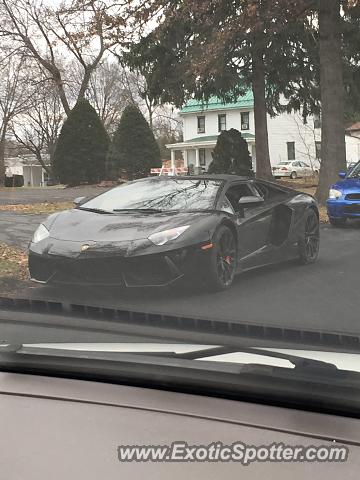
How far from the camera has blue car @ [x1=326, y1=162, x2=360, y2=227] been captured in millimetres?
11922

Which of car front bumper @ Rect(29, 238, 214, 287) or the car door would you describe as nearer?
car front bumper @ Rect(29, 238, 214, 287)

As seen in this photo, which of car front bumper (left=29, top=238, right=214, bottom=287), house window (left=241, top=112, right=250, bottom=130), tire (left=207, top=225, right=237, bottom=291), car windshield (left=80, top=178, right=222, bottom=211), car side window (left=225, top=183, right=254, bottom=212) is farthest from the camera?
house window (left=241, top=112, right=250, bottom=130)

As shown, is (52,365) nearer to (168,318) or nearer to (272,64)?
(168,318)

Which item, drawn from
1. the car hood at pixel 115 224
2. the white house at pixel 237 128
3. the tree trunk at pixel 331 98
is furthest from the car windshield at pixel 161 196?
the white house at pixel 237 128

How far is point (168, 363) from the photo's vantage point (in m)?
2.37

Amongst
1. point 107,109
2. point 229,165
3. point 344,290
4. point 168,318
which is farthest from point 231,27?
point 107,109

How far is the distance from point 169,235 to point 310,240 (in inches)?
119

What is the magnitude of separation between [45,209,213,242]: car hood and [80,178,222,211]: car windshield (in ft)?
0.92

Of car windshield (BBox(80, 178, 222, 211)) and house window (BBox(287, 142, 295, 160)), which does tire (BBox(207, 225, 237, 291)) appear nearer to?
car windshield (BBox(80, 178, 222, 211))

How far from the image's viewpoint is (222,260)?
21.8 ft

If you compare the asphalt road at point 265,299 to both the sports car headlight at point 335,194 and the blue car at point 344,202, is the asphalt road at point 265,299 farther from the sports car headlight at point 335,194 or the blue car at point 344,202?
the sports car headlight at point 335,194

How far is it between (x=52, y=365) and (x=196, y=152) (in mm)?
45401

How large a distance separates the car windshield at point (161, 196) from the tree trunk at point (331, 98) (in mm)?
9394

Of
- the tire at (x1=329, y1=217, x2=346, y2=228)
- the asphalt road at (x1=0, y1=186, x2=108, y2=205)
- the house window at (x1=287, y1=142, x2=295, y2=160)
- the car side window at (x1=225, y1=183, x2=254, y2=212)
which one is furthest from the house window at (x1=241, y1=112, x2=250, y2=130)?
the car side window at (x1=225, y1=183, x2=254, y2=212)
